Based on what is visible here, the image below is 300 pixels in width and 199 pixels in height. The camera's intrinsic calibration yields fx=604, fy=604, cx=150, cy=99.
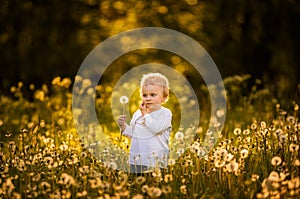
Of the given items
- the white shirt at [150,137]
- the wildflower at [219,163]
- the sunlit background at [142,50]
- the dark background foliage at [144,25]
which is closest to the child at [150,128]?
the white shirt at [150,137]

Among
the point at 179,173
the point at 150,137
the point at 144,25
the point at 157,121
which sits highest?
the point at 144,25

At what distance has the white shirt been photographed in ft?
16.2

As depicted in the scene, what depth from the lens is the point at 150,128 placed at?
4.93 metres

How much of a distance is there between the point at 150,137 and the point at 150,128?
4.1 inches

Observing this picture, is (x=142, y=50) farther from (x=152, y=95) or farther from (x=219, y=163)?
(x=219, y=163)

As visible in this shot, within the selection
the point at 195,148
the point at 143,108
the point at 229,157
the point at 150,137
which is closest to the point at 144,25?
the point at 143,108

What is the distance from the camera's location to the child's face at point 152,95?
499cm

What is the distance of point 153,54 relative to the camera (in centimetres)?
1079

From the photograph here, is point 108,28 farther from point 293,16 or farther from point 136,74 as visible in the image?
point 293,16

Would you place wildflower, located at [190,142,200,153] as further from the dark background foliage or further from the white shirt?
the dark background foliage

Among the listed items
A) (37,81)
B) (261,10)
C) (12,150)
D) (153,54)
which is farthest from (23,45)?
(12,150)

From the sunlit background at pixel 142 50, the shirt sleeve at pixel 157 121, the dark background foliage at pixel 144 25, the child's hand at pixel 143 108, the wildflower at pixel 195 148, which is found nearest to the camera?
the wildflower at pixel 195 148

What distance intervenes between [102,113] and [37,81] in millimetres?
3766

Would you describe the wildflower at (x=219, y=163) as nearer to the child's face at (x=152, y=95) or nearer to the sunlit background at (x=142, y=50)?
the child's face at (x=152, y=95)
